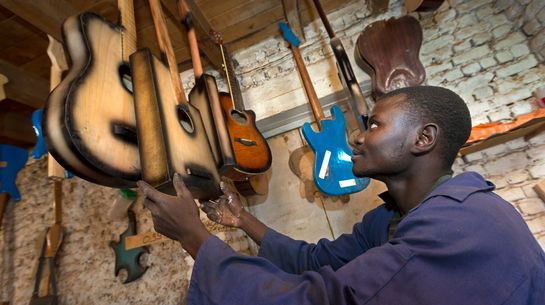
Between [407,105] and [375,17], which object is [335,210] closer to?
[407,105]

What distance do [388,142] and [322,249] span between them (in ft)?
1.96

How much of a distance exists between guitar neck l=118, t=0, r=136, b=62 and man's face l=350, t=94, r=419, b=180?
1049 mm

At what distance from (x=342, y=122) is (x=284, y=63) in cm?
82

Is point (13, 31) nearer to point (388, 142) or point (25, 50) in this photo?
point (25, 50)

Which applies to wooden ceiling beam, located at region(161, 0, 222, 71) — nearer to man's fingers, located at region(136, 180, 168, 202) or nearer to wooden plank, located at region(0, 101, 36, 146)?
man's fingers, located at region(136, 180, 168, 202)

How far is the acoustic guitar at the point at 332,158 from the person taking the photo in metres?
1.76

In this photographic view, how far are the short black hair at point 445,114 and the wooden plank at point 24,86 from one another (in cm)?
276

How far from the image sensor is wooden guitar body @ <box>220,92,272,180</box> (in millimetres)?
1645

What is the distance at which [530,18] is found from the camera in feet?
6.22

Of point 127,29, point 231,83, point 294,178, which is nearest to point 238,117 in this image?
point 231,83

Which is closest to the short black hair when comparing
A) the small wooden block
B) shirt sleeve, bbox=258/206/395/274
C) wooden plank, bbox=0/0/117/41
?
shirt sleeve, bbox=258/206/395/274

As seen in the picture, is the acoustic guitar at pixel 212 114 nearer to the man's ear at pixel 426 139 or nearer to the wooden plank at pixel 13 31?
the man's ear at pixel 426 139

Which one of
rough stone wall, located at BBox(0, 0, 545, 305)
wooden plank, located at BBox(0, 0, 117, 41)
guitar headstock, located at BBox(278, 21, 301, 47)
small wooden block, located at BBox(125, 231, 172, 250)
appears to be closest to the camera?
wooden plank, located at BBox(0, 0, 117, 41)

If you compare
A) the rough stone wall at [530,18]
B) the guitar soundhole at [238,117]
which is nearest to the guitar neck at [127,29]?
the guitar soundhole at [238,117]
